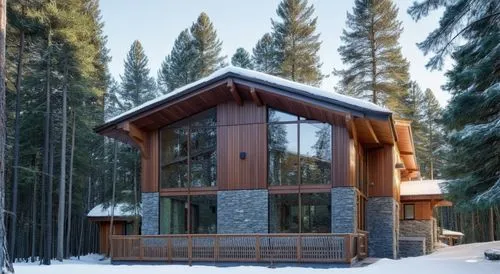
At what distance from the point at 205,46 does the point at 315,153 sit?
58.2 ft

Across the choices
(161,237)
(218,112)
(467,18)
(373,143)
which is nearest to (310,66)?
(373,143)

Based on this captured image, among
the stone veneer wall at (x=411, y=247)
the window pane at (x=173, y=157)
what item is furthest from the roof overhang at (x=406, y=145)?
the window pane at (x=173, y=157)

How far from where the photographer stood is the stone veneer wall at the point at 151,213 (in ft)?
52.1

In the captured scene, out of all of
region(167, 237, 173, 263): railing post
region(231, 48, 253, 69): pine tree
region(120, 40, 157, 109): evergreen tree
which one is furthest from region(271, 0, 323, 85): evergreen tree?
region(167, 237, 173, 263): railing post

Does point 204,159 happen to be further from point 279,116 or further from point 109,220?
point 109,220

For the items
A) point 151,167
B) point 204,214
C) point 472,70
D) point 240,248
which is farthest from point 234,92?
point 472,70

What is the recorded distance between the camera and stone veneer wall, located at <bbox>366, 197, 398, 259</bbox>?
17.4 meters

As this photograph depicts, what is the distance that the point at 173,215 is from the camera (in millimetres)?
15953

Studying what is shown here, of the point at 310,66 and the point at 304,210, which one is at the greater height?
the point at 310,66

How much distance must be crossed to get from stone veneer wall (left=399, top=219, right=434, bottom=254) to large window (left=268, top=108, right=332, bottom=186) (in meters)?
7.73

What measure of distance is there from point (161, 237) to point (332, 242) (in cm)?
477

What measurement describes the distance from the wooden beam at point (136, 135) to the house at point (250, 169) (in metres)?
0.03

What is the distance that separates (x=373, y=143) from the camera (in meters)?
17.6

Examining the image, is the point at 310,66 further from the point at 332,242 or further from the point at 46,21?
the point at 332,242
